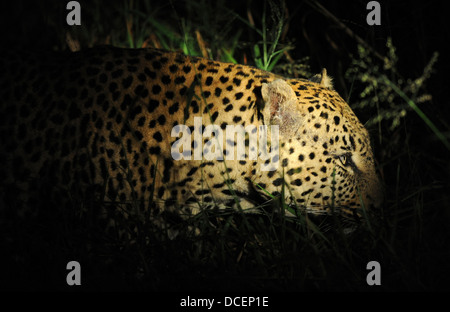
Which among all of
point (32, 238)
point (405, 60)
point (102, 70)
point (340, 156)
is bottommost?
point (32, 238)

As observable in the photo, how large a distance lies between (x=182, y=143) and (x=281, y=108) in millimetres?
689

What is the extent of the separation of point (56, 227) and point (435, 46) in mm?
3940

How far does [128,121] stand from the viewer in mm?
2900

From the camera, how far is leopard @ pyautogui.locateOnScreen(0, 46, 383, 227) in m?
2.92

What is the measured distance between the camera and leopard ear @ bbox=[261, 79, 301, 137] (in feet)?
9.29

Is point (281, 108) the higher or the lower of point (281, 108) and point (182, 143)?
the higher

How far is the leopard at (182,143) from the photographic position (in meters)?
2.92

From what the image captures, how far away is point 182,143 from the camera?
2.99 metres

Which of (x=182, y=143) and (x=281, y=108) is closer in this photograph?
(x=281, y=108)

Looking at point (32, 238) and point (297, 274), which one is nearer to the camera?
point (297, 274)

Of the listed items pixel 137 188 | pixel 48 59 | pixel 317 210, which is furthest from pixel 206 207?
pixel 48 59

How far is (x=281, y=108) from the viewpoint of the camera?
9.37 feet

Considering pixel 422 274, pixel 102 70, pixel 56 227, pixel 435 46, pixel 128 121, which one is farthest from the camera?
pixel 435 46

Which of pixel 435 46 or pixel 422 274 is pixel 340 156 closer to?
pixel 422 274
